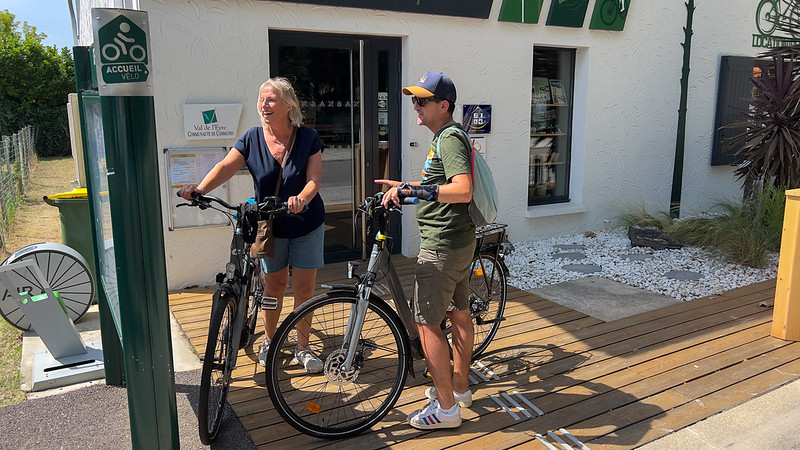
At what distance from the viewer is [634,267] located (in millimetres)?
6188

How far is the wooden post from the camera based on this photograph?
4.21 meters

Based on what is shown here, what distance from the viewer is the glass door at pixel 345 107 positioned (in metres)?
5.66

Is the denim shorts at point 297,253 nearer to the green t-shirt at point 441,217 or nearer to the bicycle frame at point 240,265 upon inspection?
the bicycle frame at point 240,265

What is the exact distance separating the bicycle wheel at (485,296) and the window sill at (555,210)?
3167 mm

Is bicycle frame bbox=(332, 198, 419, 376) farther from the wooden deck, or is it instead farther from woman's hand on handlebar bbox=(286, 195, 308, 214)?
the wooden deck

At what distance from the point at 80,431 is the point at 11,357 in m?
1.33

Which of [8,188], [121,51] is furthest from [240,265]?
[8,188]

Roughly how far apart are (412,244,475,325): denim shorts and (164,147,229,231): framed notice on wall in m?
2.87

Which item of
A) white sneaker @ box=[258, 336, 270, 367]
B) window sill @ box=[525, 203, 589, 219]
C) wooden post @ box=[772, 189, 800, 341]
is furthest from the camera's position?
window sill @ box=[525, 203, 589, 219]

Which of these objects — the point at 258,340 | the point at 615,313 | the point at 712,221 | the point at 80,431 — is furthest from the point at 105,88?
the point at 712,221

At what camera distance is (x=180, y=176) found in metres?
5.09

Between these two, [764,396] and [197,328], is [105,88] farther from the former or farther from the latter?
[764,396]

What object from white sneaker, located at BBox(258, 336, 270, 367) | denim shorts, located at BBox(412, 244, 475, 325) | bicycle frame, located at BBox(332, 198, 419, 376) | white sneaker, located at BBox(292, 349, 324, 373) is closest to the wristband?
bicycle frame, located at BBox(332, 198, 419, 376)

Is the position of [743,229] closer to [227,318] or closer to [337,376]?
[337,376]
